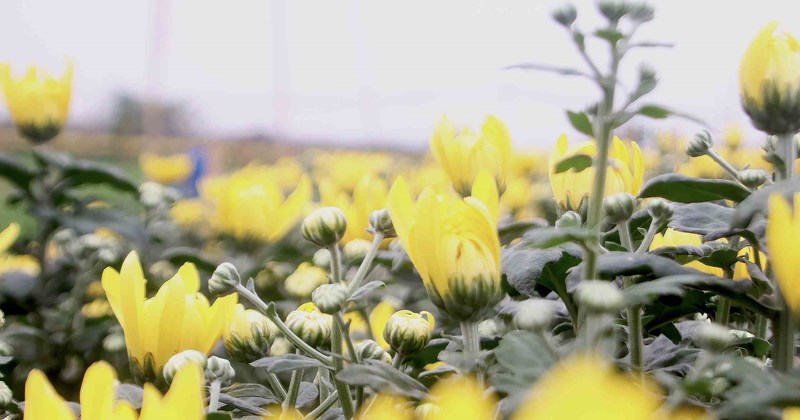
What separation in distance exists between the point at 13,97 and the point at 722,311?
118 centimetres

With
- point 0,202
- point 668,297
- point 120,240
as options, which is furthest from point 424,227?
point 0,202

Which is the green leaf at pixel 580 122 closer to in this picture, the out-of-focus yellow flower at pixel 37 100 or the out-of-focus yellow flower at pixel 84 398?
the out-of-focus yellow flower at pixel 84 398

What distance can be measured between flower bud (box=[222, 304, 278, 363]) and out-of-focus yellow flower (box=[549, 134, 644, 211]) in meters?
0.25

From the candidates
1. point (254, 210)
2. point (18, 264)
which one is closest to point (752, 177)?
point (254, 210)

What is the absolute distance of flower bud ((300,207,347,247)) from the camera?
2.05 ft

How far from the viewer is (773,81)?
0.53 meters

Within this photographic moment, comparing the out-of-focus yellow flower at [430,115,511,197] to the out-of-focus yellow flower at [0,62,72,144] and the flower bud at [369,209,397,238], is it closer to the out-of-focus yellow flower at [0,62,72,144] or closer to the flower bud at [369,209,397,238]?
Answer: the flower bud at [369,209,397,238]

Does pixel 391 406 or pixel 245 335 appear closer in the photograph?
pixel 391 406

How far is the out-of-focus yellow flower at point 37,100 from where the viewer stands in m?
1.33

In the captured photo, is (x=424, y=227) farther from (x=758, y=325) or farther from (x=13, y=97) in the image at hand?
(x=13, y=97)

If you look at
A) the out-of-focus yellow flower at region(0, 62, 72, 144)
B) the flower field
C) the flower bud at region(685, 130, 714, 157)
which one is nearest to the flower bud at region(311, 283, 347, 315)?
the flower field

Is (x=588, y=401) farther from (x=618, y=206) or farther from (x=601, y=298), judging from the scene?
(x=618, y=206)

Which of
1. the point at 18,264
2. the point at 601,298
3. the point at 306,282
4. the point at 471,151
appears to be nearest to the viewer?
the point at 601,298

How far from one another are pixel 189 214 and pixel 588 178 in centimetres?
201
